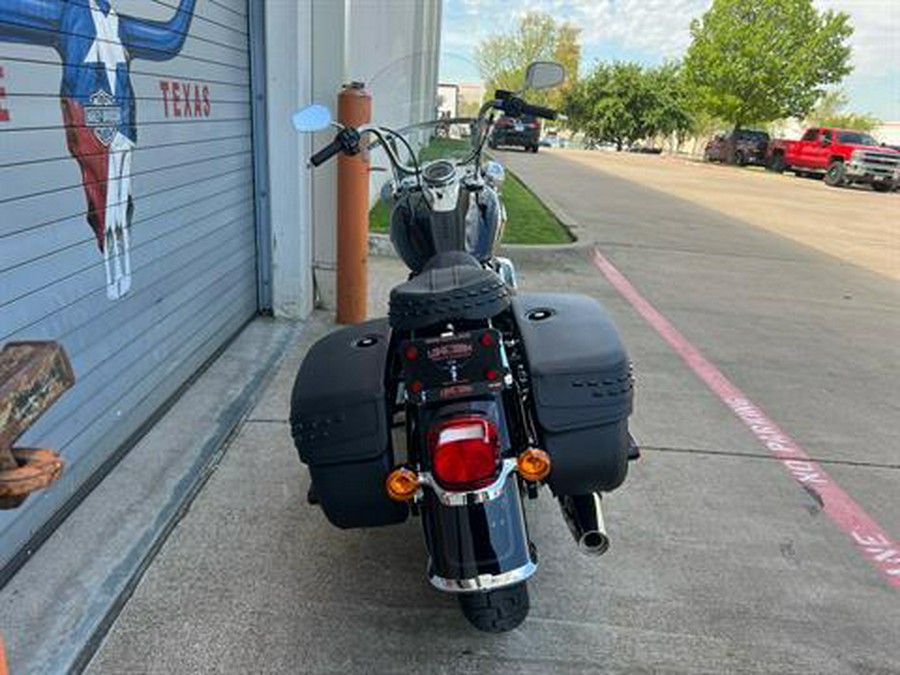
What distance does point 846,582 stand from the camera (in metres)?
2.73

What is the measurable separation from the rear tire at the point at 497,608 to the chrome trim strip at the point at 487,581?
0.07 m

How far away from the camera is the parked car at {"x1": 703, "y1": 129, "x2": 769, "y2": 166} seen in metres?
31.3

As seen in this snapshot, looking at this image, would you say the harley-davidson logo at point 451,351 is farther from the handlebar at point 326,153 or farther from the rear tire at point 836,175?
the rear tire at point 836,175

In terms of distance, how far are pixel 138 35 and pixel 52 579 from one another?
2.27 meters

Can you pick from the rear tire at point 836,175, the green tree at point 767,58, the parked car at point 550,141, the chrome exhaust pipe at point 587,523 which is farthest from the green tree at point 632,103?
the chrome exhaust pipe at point 587,523

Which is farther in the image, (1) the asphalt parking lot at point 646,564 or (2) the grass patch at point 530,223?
(2) the grass patch at point 530,223

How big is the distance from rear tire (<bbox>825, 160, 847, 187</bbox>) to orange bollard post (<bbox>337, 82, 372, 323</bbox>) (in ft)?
73.1

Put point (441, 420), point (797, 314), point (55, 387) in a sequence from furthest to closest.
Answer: point (797, 314), point (441, 420), point (55, 387)

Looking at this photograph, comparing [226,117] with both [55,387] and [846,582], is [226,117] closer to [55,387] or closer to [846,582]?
[55,387]

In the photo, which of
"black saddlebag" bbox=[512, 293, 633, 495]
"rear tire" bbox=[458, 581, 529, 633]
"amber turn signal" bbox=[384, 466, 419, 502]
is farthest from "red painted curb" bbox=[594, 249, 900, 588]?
"amber turn signal" bbox=[384, 466, 419, 502]

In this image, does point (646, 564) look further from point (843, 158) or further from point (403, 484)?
point (843, 158)

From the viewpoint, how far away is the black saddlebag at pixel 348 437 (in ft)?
6.86

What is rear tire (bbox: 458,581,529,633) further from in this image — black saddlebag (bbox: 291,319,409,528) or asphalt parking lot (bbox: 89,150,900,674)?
black saddlebag (bbox: 291,319,409,528)

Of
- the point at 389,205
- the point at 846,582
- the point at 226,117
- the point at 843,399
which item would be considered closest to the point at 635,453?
the point at 846,582
